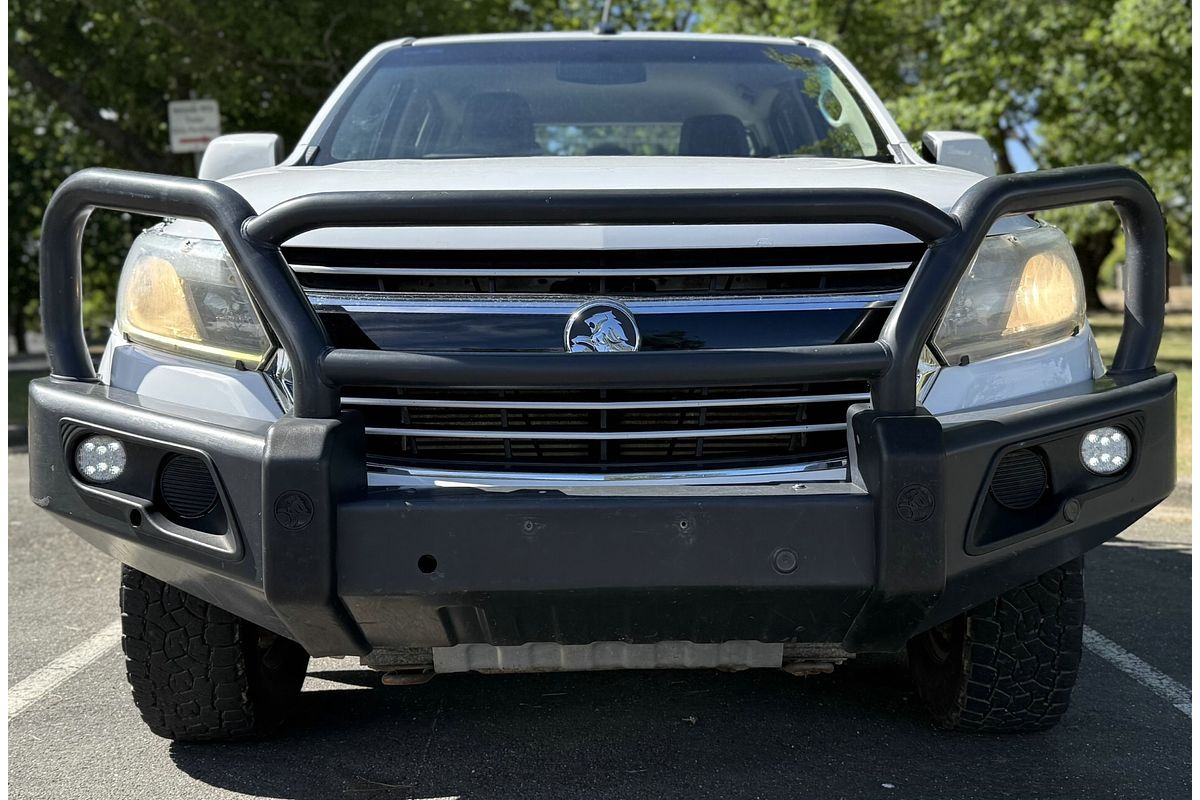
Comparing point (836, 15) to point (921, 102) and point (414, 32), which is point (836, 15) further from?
point (414, 32)

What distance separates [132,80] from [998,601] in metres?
14.0

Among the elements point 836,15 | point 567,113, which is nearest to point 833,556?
point 567,113

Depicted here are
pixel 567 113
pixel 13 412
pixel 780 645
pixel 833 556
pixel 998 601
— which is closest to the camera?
pixel 833 556

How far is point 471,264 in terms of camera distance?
2627 mm

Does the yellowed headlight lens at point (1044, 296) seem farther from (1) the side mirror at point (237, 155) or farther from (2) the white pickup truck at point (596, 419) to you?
(1) the side mirror at point (237, 155)

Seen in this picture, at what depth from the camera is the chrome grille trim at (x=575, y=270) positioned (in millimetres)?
2605

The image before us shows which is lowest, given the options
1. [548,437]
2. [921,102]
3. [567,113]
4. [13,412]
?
[13,412]

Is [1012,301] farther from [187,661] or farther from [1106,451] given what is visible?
[187,661]

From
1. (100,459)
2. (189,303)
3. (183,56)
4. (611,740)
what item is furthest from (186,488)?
(183,56)

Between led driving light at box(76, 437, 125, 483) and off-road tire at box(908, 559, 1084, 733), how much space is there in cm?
190

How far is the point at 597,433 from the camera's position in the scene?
255cm

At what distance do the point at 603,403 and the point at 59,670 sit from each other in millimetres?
2272

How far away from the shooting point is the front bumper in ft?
7.64

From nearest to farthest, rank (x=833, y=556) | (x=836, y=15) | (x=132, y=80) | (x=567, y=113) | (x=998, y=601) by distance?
(x=833, y=556), (x=998, y=601), (x=567, y=113), (x=132, y=80), (x=836, y=15)
